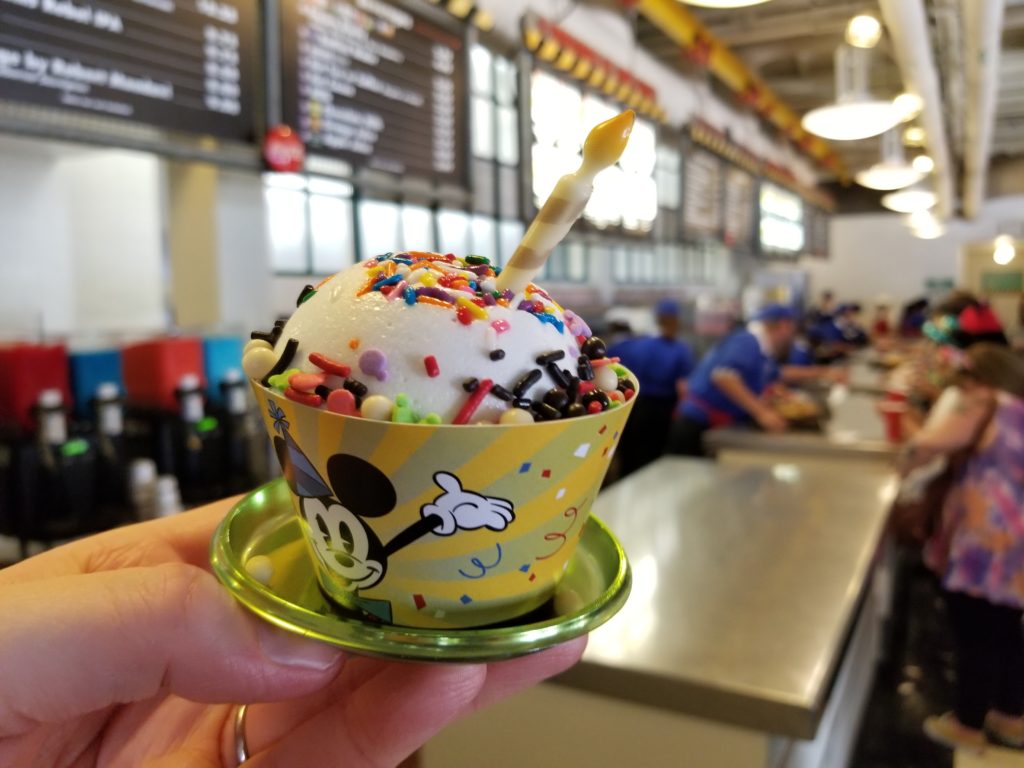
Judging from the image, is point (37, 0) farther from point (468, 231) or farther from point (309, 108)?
point (468, 231)

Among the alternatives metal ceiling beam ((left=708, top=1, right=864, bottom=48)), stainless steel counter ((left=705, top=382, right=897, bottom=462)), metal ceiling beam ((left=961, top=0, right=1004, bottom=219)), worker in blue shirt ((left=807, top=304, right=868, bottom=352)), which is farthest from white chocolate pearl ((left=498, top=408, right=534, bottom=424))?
worker in blue shirt ((left=807, top=304, right=868, bottom=352))

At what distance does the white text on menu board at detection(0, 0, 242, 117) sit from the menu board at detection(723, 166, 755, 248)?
5734mm

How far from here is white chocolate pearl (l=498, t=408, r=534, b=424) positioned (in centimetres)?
70

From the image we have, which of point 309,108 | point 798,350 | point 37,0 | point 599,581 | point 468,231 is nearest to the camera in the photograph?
point 599,581

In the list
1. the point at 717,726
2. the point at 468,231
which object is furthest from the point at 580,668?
the point at 468,231

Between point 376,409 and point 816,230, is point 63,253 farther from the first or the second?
point 816,230

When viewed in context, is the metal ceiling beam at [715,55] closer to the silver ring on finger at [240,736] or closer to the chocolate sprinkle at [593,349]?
the chocolate sprinkle at [593,349]

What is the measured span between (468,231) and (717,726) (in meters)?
3.95

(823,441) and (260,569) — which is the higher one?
(260,569)

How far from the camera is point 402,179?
3098 mm

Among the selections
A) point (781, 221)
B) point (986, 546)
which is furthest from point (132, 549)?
point (781, 221)

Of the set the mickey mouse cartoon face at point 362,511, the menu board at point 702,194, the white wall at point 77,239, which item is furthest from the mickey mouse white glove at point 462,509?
the menu board at point 702,194

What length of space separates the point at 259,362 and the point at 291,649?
0.29 m

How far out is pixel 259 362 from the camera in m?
0.82
